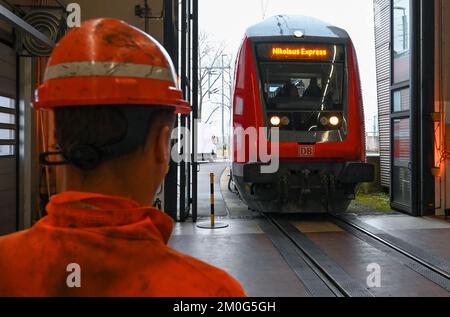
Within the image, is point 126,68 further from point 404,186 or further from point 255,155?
point 404,186

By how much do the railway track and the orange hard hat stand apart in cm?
406

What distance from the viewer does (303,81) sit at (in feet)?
30.3

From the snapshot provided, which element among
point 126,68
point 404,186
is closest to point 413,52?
point 404,186

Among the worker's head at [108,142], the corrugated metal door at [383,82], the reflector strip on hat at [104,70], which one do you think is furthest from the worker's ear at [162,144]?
the corrugated metal door at [383,82]

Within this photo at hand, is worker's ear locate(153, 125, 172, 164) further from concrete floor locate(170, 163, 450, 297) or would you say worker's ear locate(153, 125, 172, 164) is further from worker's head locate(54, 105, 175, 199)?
concrete floor locate(170, 163, 450, 297)

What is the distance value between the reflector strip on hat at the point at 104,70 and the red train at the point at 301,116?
741 centimetres

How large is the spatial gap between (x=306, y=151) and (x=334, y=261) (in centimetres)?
291

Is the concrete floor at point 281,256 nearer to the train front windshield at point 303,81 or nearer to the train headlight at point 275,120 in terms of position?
the train headlight at point 275,120

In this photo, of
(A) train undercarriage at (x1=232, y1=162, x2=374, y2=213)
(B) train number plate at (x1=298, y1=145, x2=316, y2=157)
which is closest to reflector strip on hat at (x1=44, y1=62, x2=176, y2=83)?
(A) train undercarriage at (x1=232, y1=162, x2=374, y2=213)

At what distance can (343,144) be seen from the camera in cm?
895

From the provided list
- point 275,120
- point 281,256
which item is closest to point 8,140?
point 281,256

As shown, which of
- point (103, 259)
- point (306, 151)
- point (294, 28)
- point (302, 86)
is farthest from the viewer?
point (294, 28)

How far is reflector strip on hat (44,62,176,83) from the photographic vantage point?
125 cm

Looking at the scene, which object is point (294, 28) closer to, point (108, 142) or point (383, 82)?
point (383, 82)
